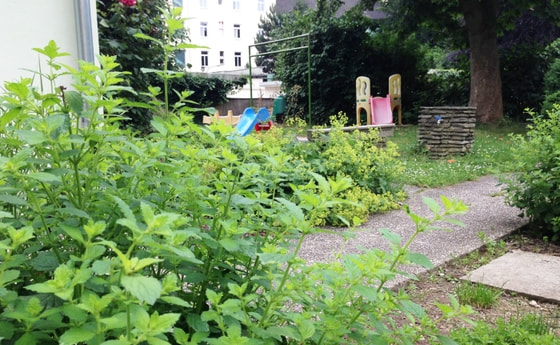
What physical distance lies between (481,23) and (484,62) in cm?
108

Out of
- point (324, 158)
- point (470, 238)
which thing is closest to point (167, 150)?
point (470, 238)

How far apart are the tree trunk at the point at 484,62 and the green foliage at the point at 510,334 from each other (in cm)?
1289

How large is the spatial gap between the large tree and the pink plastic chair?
248 cm

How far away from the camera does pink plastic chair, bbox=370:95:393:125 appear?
1415 centimetres

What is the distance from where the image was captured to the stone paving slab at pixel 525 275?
10.0ft

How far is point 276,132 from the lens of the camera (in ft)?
20.6

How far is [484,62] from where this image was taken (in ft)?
47.1

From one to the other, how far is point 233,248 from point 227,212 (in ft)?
0.64

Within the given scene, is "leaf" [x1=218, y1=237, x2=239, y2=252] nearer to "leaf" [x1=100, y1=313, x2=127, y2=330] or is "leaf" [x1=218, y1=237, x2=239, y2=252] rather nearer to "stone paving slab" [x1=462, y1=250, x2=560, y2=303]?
"leaf" [x1=100, y1=313, x2=127, y2=330]

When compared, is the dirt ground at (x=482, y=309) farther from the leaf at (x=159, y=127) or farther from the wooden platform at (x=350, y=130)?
the wooden platform at (x=350, y=130)

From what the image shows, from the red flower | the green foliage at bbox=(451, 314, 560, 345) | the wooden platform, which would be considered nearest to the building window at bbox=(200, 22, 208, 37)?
the wooden platform

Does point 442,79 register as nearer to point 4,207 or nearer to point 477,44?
point 477,44

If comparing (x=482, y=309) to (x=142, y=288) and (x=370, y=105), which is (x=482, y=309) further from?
(x=370, y=105)

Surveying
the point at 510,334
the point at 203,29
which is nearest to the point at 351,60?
the point at 510,334
